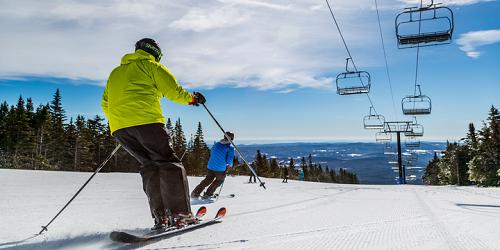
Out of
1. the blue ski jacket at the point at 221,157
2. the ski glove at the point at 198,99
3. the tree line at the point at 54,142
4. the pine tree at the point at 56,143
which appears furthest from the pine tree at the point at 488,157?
the pine tree at the point at 56,143

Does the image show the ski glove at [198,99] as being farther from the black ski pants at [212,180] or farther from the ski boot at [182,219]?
the black ski pants at [212,180]

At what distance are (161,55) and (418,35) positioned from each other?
9987 millimetres

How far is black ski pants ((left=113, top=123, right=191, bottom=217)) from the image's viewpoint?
3047mm

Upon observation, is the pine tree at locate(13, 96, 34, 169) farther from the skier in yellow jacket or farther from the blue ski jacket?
the skier in yellow jacket

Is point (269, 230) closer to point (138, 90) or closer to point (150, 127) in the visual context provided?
point (150, 127)

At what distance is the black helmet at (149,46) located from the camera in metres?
3.25

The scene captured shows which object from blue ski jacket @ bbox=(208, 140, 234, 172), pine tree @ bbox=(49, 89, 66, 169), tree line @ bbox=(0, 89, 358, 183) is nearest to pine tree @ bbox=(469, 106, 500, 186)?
tree line @ bbox=(0, 89, 358, 183)

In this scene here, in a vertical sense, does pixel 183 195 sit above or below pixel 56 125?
below

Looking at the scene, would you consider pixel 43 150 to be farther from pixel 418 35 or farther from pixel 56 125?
pixel 418 35

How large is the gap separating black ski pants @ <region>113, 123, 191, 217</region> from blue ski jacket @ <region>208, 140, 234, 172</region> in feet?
14.0

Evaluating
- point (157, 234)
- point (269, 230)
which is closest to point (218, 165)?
point (269, 230)

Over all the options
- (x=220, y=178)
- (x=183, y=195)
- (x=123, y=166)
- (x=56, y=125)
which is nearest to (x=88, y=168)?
(x=123, y=166)

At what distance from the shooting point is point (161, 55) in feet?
11.2

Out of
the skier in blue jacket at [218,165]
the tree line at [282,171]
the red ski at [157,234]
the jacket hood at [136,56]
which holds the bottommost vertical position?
the tree line at [282,171]
